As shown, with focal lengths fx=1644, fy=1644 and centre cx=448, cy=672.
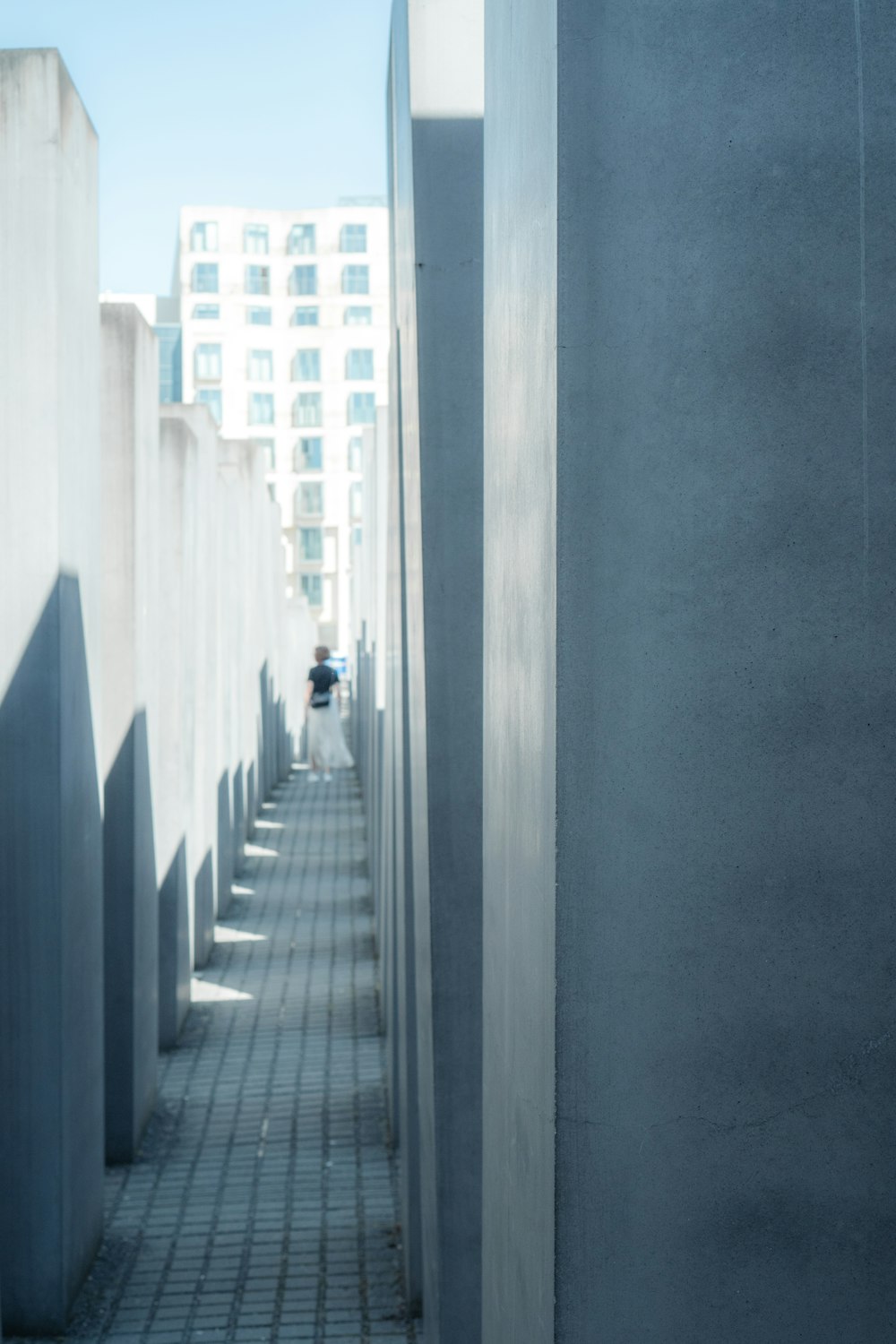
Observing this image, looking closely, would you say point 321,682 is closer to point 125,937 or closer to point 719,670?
point 125,937

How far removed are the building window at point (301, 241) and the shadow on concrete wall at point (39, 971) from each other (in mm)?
71388

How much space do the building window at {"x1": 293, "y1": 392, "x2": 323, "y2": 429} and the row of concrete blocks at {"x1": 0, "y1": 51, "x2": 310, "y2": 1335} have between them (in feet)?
219

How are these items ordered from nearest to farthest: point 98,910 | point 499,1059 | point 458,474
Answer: point 499,1059 → point 458,474 → point 98,910

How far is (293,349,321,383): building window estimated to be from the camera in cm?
7412

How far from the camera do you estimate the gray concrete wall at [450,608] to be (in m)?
3.84

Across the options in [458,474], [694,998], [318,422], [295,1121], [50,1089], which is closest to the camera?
[694,998]

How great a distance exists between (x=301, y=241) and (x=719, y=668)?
75.0m

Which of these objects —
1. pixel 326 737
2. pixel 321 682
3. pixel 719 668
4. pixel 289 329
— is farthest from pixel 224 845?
pixel 289 329

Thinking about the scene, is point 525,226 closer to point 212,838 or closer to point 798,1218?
point 798,1218

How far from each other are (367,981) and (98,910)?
5218mm

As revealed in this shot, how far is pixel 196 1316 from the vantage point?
534cm

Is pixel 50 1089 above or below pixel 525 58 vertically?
below

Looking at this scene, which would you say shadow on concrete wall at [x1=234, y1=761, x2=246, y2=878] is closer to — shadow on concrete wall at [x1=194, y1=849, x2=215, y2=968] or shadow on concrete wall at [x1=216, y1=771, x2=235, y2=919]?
shadow on concrete wall at [x1=216, y1=771, x2=235, y2=919]

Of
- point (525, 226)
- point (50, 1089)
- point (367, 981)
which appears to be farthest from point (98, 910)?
point (367, 981)
